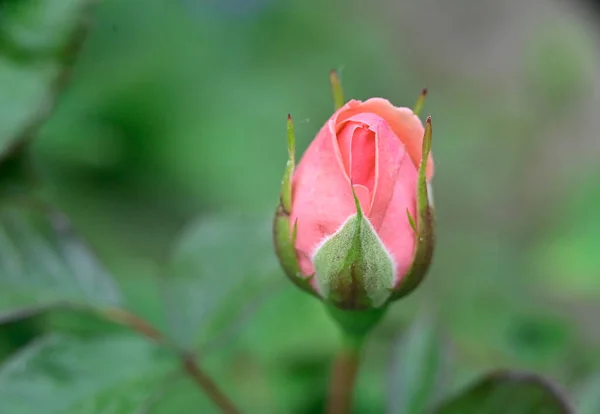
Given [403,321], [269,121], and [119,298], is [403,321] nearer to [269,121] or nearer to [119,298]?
[119,298]

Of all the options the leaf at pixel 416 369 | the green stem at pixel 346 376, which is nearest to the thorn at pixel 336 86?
the green stem at pixel 346 376

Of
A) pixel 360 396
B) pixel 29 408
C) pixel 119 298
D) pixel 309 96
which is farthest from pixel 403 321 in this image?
pixel 309 96

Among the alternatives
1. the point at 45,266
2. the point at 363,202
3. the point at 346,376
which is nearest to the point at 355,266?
Answer: the point at 363,202

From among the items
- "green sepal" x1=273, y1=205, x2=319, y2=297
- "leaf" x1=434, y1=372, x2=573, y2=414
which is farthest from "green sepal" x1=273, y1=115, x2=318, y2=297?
"leaf" x1=434, y1=372, x2=573, y2=414

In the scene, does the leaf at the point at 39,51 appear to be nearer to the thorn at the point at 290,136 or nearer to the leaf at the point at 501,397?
the thorn at the point at 290,136

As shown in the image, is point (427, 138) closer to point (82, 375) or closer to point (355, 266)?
point (355, 266)
